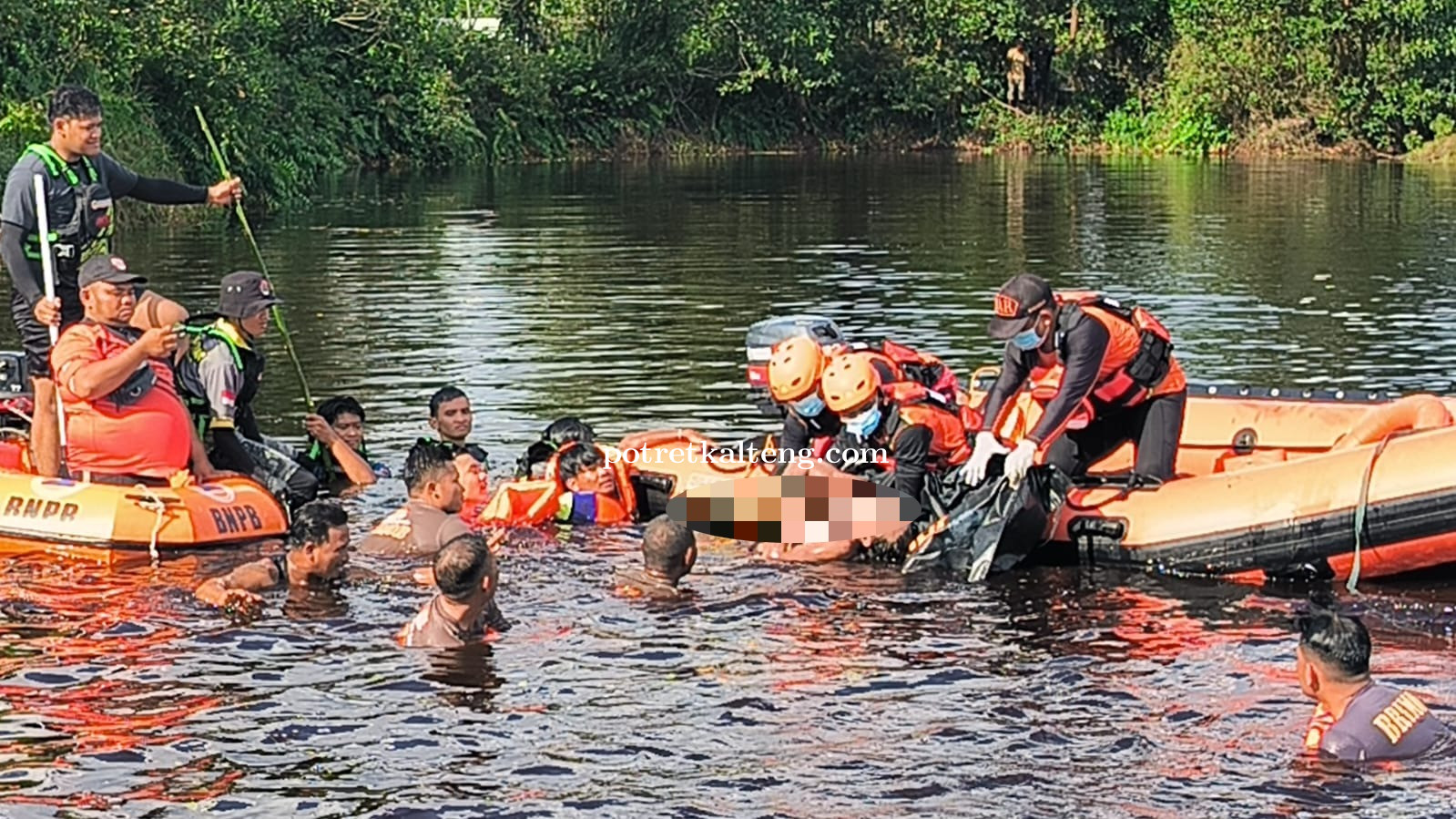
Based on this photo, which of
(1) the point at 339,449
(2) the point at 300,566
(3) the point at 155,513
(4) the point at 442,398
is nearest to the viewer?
(2) the point at 300,566

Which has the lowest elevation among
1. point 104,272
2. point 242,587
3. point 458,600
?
point 242,587

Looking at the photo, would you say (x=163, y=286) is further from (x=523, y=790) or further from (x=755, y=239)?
(x=523, y=790)

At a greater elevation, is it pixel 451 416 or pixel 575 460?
pixel 451 416

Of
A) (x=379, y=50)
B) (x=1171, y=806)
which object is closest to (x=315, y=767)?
(x=1171, y=806)

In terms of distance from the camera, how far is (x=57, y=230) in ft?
37.9

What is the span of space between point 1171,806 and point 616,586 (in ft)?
13.0

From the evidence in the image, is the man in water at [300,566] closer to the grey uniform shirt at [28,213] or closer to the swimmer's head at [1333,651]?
the grey uniform shirt at [28,213]

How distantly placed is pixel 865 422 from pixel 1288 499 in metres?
2.14

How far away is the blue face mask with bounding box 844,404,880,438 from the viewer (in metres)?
11.2

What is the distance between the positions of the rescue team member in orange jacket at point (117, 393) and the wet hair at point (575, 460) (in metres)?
1.96

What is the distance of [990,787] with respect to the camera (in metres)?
7.80

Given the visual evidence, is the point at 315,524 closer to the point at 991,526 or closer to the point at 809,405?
the point at 809,405

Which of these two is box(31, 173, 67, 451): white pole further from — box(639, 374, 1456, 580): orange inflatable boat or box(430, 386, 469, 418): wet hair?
box(639, 374, 1456, 580): orange inflatable boat
